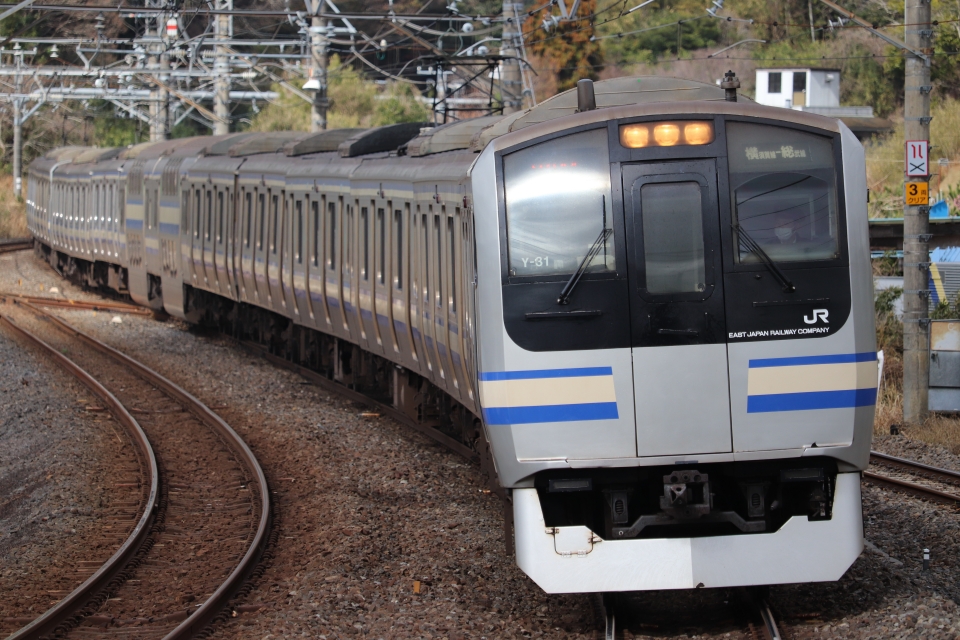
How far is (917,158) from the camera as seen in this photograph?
12.7 metres

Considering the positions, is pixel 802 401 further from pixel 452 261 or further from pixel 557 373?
pixel 452 261

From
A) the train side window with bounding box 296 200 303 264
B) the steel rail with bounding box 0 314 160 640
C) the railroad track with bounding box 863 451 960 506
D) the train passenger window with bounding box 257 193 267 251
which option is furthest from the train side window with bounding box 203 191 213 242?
the railroad track with bounding box 863 451 960 506

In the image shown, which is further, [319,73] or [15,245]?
[15,245]

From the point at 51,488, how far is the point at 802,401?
6499mm

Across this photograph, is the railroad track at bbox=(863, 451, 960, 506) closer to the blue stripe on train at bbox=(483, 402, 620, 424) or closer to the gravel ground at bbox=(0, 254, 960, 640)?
the gravel ground at bbox=(0, 254, 960, 640)

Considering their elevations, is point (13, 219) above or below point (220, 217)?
above

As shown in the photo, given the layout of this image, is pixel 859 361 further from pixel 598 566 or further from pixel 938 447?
pixel 938 447

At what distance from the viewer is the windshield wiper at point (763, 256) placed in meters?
6.09

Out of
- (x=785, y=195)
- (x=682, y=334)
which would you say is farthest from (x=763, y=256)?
(x=682, y=334)

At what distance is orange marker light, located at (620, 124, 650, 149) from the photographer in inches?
244

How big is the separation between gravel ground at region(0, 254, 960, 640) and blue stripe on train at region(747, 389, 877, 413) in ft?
3.47

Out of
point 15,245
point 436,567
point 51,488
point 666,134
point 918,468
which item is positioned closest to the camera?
point 666,134

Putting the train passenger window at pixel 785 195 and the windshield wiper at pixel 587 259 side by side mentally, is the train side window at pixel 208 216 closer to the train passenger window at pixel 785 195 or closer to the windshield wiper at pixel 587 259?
the windshield wiper at pixel 587 259

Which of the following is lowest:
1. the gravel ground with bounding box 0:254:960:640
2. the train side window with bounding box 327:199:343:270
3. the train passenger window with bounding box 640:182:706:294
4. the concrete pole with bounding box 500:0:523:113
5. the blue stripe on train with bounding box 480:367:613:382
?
the gravel ground with bounding box 0:254:960:640
